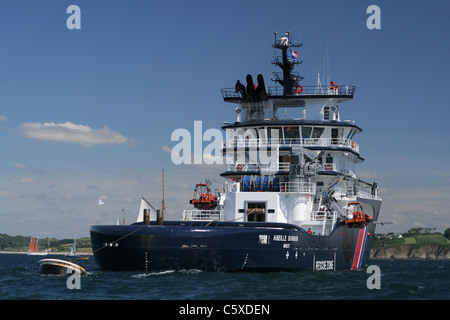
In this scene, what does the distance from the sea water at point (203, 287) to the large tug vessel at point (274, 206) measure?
0.95 m

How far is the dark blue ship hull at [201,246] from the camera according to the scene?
33.3 m

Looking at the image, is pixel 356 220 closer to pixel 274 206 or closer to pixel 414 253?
pixel 274 206

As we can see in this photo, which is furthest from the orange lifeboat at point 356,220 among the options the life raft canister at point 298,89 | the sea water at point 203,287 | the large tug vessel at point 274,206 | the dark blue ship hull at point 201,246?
the life raft canister at point 298,89

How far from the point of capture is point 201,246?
109ft

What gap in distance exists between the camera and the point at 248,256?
34.1 metres

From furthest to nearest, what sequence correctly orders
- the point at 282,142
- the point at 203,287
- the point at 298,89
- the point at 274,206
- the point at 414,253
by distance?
the point at 414,253
the point at 298,89
the point at 282,142
the point at 274,206
the point at 203,287

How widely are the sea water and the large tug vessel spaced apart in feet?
3.11

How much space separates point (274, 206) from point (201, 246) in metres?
6.60

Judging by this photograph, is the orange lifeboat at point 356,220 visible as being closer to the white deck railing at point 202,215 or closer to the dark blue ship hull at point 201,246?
the dark blue ship hull at point 201,246

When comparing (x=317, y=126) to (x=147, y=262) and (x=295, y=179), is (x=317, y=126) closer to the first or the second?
(x=295, y=179)

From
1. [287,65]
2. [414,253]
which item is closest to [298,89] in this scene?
[287,65]

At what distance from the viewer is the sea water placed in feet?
84.8
